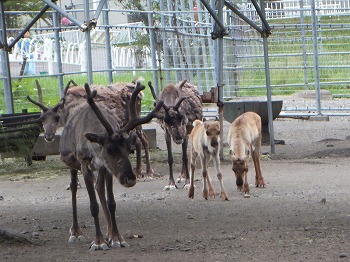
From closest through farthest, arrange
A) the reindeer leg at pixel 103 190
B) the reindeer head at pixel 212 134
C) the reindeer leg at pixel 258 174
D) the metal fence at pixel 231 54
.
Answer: the reindeer leg at pixel 103 190, the reindeer head at pixel 212 134, the reindeer leg at pixel 258 174, the metal fence at pixel 231 54

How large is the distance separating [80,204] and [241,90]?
13.2 m

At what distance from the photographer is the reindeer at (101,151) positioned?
8508mm

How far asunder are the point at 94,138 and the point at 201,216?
257 centimetres

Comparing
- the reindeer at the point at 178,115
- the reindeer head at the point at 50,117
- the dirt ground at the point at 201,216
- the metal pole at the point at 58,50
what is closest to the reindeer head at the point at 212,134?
the dirt ground at the point at 201,216

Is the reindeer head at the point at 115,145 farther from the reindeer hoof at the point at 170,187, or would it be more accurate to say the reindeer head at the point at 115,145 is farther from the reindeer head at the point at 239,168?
the reindeer hoof at the point at 170,187

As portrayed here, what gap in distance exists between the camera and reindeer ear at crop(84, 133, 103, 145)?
8456mm

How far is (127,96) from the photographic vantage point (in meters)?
14.5

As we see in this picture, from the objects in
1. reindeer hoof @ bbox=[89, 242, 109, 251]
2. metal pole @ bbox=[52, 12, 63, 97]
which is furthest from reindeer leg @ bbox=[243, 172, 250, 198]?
metal pole @ bbox=[52, 12, 63, 97]

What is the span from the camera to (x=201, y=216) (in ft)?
35.0

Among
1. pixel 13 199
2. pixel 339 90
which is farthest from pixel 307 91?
pixel 13 199

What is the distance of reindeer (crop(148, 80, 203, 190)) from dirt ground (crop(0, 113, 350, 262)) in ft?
1.33

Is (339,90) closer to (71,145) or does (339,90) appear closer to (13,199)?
(13,199)

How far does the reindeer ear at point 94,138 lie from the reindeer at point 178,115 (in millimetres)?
3982

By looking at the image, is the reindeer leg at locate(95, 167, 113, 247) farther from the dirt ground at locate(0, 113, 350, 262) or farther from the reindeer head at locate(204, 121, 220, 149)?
the reindeer head at locate(204, 121, 220, 149)
